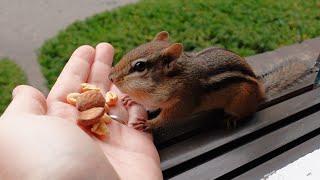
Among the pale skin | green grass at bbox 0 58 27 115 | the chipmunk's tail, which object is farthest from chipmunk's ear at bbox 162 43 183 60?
green grass at bbox 0 58 27 115

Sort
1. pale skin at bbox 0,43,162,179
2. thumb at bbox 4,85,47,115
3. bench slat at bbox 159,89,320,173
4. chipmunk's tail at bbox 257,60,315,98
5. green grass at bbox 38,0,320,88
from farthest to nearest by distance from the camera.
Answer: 1. green grass at bbox 38,0,320,88
2. chipmunk's tail at bbox 257,60,315,98
3. bench slat at bbox 159,89,320,173
4. thumb at bbox 4,85,47,115
5. pale skin at bbox 0,43,162,179

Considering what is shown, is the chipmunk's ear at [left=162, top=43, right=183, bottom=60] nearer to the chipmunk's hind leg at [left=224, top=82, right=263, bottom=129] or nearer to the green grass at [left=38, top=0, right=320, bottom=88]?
the chipmunk's hind leg at [left=224, top=82, right=263, bottom=129]

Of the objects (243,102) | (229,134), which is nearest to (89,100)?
(229,134)

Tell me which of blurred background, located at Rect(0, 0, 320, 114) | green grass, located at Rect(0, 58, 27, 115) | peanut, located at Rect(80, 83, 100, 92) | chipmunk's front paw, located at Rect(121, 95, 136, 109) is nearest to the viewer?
peanut, located at Rect(80, 83, 100, 92)

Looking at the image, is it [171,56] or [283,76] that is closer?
[171,56]

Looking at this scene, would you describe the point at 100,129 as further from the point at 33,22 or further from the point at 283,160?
the point at 33,22

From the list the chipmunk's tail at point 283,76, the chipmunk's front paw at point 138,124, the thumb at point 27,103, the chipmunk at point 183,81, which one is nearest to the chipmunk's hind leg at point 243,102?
the chipmunk at point 183,81
